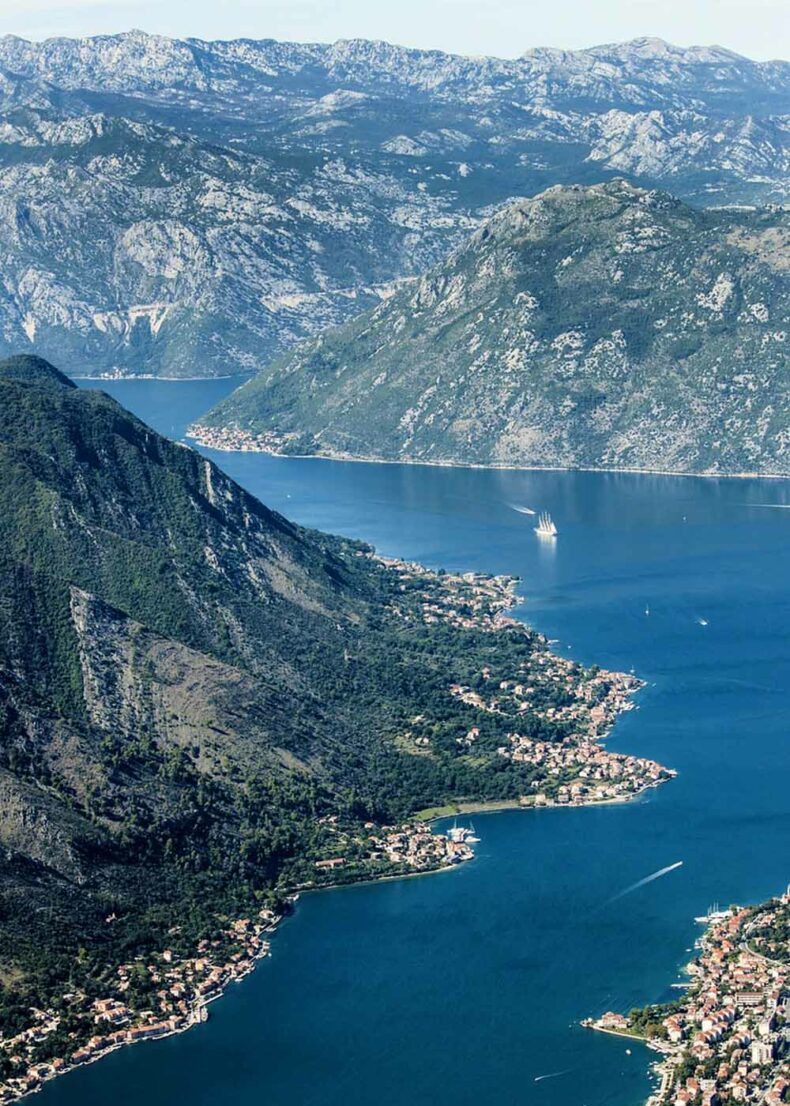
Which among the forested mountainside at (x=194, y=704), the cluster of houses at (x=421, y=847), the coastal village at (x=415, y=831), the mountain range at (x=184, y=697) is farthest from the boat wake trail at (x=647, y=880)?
the mountain range at (x=184, y=697)

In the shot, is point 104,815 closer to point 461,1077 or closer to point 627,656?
point 461,1077

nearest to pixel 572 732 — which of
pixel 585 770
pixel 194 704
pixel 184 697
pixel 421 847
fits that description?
pixel 585 770

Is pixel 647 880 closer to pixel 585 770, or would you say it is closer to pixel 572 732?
pixel 585 770

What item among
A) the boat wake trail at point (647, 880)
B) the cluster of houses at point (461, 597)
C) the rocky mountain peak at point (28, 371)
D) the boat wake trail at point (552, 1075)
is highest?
the rocky mountain peak at point (28, 371)

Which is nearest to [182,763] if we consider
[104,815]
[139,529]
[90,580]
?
[104,815]

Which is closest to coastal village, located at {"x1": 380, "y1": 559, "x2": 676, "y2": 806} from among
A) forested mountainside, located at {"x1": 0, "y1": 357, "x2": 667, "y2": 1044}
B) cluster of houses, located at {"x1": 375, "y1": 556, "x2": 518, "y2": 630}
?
cluster of houses, located at {"x1": 375, "y1": 556, "x2": 518, "y2": 630}

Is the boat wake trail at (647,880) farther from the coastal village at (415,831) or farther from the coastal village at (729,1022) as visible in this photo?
the coastal village at (415,831)

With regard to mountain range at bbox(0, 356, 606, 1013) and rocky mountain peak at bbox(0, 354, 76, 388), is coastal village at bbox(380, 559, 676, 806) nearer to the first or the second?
mountain range at bbox(0, 356, 606, 1013)
